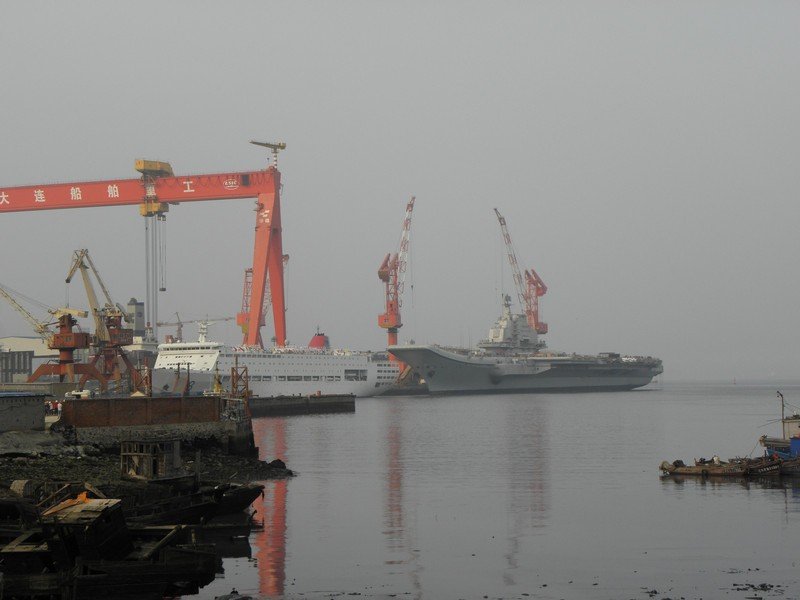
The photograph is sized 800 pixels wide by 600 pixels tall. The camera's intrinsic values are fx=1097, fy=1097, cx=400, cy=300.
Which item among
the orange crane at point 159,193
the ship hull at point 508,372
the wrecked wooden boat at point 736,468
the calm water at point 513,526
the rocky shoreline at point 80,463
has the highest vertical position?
the orange crane at point 159,193

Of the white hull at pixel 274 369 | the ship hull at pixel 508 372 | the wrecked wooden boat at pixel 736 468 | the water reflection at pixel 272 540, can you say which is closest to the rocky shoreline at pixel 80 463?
the water reflection at pixel 272 540

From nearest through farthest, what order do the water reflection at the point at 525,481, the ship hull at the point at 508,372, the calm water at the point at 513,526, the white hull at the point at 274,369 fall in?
1. the calm water at the point at 513,526
2. the water reflection at the point at 525,481
3. the white hull at the point at 274,369
4. the ship hull at the point at 508,372

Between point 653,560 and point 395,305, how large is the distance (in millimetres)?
98133

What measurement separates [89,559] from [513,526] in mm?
10895

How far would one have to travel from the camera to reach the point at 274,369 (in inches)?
3789

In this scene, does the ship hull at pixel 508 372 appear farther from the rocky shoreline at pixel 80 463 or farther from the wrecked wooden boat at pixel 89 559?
the wrecked wooden boat at pixel 89 559

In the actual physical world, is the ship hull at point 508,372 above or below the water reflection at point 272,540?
above

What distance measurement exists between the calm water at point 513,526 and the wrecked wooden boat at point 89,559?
1.21 m

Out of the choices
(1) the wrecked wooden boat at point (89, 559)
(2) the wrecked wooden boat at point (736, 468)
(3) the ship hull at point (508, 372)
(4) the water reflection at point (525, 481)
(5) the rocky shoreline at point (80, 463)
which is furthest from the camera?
(3) the ship hull at point (508, 372)

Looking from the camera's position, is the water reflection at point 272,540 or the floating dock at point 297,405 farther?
the floating dock at point 297,405

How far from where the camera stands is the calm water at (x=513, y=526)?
58.1 feet

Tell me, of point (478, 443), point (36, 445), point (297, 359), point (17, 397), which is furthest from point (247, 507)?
point (297, 359)

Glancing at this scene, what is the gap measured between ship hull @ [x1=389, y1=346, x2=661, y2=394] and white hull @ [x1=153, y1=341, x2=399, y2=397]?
4528 mm

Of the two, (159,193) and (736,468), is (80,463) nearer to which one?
(736,468)
